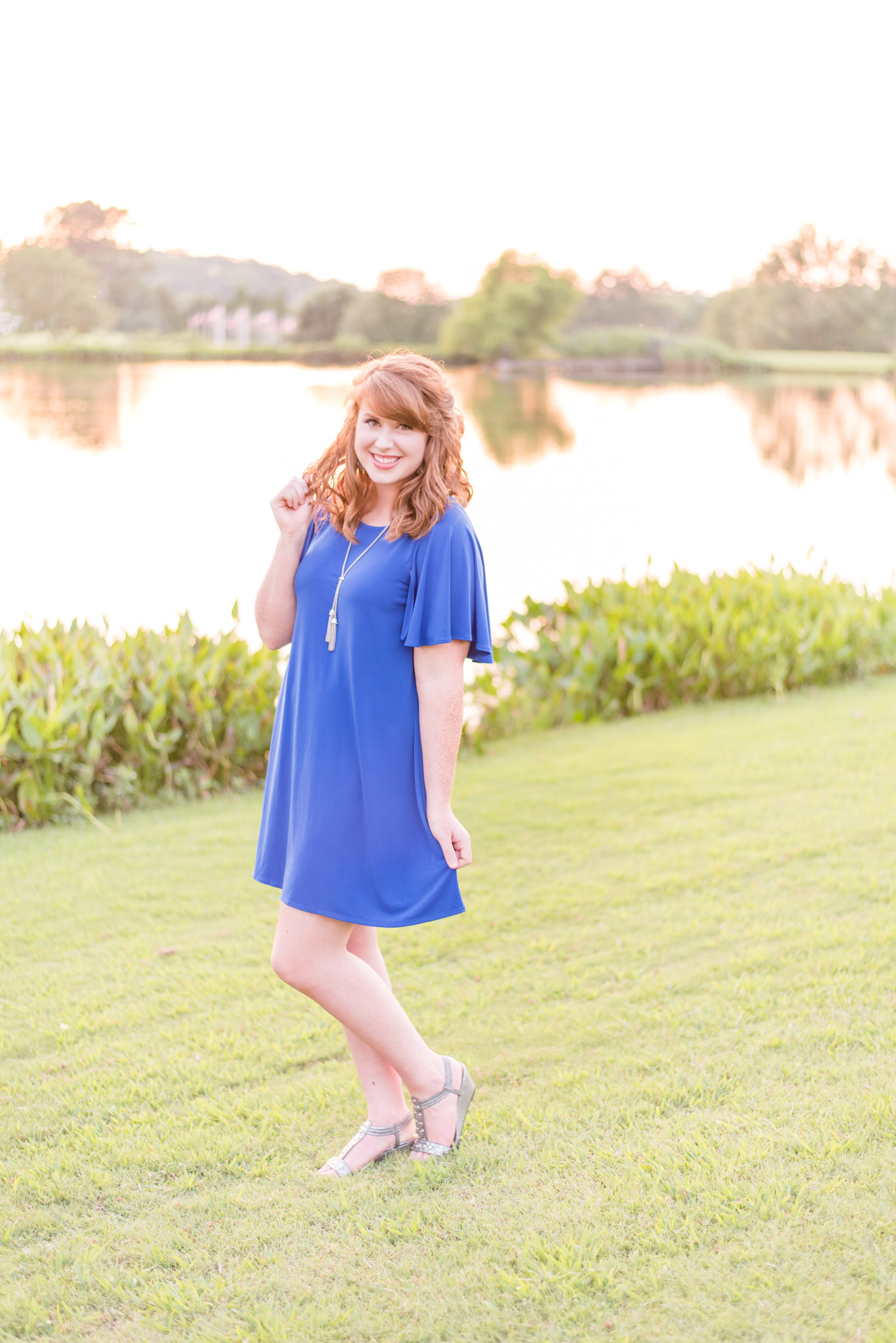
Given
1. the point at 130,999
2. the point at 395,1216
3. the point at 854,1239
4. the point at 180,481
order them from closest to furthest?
the point at 854,1239 < the point at 395,1216 < the point at 130,999 < the point at 180,481

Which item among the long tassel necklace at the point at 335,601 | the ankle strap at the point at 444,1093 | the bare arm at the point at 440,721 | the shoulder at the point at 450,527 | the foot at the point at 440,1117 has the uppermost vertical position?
the shoulder at the point at 450,527

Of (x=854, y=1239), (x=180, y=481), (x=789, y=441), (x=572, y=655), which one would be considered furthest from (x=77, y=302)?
(x=789, y=441)

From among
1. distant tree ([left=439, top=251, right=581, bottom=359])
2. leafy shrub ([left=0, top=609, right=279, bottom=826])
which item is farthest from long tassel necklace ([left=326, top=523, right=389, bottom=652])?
distant tree ([left=439, top=251, right=581, bottom=359])

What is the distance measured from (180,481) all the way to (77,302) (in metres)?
2.56

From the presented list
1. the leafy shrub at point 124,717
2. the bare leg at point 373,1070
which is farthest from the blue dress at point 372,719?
the leafy shrub at point 124,717

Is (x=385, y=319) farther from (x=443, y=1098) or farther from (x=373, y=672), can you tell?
(x=443, y=1098)

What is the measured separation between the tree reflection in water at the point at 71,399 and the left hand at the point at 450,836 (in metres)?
10.6

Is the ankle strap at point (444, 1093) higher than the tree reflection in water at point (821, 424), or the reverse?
the tree reflection in water at point (821, 424)

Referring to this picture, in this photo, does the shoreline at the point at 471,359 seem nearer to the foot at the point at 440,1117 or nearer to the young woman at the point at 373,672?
the young woman at the point at 373,672

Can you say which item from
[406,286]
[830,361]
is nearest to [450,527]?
[406,286]

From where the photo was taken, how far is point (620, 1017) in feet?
10.4

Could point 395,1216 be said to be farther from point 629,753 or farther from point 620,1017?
point 629,753

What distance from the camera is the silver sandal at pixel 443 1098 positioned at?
248 cm

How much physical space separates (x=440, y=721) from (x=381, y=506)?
45 cm
